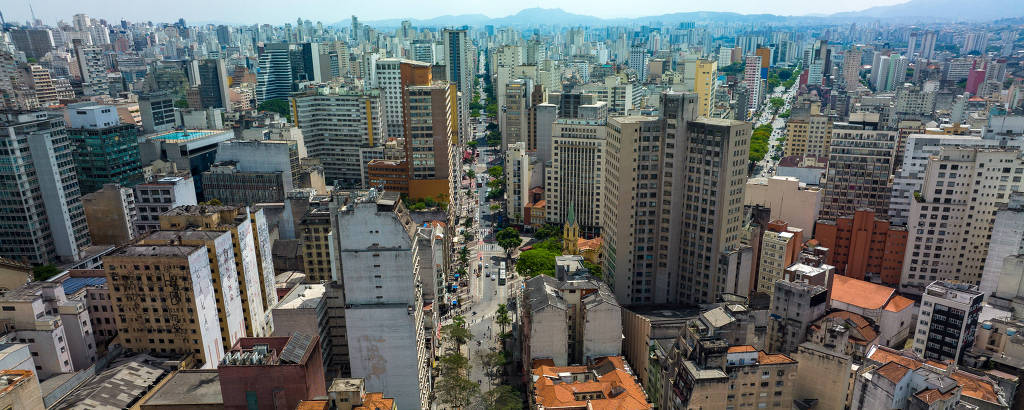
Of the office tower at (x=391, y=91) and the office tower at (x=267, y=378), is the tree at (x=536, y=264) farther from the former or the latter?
the office tower at (x=391, y=91)

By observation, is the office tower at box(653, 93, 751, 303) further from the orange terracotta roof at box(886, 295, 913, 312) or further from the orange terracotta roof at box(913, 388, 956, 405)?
the orange terracotta roof at box(913, 388, 956, 405)

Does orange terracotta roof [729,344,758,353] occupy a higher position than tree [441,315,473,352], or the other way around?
orange terracotta roof [729,344,758,353]

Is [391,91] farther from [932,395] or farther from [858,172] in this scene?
[932,395]

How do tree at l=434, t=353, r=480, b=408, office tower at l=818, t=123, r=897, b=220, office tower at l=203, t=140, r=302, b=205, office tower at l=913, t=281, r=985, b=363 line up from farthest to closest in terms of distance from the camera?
office tower at l=203, t=140, r=302, b=205 → office tower at l=818, t=123, r=897, b=220 → office tower at l=913, t=281, r=985, b=363 → tree at l=434, t=353, r=480, b=408

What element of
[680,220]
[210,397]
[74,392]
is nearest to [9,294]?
[74,392]

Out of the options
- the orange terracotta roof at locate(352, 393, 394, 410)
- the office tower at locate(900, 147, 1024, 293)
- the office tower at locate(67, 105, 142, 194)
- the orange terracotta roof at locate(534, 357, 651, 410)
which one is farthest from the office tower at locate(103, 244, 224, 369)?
the office tower at locate(900, 147, 1024, 293)

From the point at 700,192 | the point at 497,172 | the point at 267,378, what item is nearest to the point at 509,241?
the point at 700,192

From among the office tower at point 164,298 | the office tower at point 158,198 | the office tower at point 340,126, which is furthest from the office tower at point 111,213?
the office tower at point 340,126
